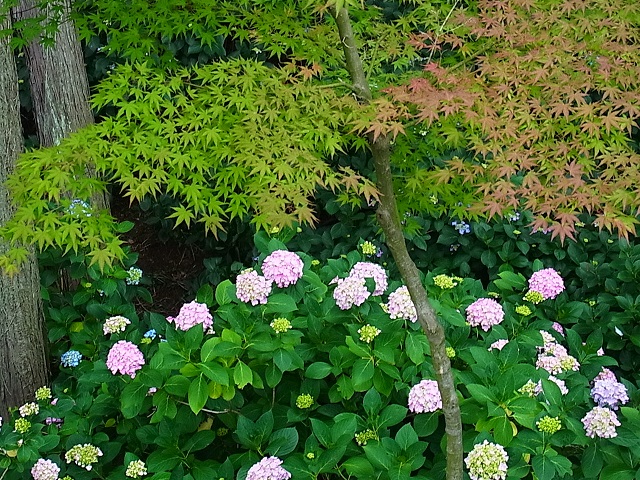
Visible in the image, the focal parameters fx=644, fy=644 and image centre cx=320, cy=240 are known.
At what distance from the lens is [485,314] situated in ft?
7.18

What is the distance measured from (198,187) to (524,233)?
2.23m

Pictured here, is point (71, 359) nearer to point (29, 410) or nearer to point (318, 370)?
point (29, 410)

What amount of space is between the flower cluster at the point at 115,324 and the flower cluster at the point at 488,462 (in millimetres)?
1327

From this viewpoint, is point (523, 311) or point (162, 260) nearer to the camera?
point (523, 311)

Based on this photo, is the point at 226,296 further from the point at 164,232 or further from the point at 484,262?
the point at 164,232

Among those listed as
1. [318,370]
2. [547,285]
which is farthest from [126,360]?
[547,285]

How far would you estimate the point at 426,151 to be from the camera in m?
2.07

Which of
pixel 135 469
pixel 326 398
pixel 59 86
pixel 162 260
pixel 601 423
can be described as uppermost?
pixel 59 86

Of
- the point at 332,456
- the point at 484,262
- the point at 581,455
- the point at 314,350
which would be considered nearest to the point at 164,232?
the point at 484,262

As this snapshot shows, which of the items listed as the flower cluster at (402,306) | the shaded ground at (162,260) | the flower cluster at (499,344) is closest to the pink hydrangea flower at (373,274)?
the flower cluster at (402,306)

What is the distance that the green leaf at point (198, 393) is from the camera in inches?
72.0

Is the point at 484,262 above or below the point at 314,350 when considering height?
below

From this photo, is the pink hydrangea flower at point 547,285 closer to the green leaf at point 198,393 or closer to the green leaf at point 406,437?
the green leaf at point 406,437

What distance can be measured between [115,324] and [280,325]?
729 millimetres
